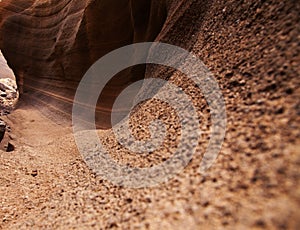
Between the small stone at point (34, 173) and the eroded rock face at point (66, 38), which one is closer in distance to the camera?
the small stone at point (34, 173)

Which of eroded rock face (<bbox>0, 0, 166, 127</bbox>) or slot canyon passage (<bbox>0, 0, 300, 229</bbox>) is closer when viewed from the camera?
slot canyon passage (<bbox>0, 0, 300, 229</bbox>)

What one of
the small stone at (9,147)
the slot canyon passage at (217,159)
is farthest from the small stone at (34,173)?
the small stone at (9,147)

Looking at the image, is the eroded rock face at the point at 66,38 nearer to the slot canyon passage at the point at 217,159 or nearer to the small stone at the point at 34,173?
the slot canyon passage at the point at 217,159

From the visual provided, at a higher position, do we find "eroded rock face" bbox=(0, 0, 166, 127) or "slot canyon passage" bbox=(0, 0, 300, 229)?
"eroded rock face" bbox=(0, 0, 166, 127)

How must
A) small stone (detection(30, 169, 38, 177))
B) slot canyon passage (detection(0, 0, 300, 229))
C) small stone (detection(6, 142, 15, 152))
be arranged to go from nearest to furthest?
1. slot canyon passage (detection(0, 0, 300, 229))
2. small stone (detection(30, 169, 38, 177))
3. small stone (detection(6, 142, 15, 152))

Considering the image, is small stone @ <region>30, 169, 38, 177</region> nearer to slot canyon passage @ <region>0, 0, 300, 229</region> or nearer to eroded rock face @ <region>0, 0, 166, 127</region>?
slot canyon passage @ <region>0, 0, 300, 229</region>

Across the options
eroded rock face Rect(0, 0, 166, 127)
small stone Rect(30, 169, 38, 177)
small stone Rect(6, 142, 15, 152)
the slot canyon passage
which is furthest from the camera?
small stone Rect(6, 142, 15, 152)

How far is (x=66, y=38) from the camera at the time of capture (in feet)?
13.1

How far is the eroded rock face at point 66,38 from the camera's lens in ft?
10.4

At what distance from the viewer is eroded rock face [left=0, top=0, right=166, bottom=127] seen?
3156 mm

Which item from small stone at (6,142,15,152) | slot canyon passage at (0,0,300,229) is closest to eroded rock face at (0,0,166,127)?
slot canyon passage at (0,0,300,229)

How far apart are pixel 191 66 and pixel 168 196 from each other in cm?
91

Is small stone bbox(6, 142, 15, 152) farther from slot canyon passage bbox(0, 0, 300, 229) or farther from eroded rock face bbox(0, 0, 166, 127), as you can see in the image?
eroded rock face bbox(0, 0, 166, 127)

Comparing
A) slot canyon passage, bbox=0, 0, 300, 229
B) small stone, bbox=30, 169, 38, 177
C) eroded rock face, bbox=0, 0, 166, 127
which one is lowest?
small stone, bbox=30, 169, 38, 177
